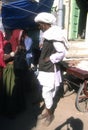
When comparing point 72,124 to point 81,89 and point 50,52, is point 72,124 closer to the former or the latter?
point 81,89

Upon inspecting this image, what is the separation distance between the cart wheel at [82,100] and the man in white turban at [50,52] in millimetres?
711

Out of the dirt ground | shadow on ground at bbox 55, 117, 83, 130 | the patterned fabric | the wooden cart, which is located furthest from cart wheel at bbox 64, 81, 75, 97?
the patterned fabric

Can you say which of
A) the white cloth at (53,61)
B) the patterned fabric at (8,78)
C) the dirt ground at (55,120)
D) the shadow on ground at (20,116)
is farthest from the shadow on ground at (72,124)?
the patterned fabric at (8,78)

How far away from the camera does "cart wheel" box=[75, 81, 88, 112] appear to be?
21.0 feet

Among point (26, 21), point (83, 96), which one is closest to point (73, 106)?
point (83, 96)

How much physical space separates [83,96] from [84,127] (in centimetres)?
87

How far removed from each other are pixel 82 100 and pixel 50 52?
1.45 meters

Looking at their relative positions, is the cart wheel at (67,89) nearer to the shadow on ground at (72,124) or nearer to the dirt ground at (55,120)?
the dirt ground at (55,120)

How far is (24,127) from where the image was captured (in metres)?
5.77

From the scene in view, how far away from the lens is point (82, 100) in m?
6.56

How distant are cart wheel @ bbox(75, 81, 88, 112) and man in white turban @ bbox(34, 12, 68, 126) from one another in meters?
0.71

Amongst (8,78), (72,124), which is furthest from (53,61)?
(72,124)

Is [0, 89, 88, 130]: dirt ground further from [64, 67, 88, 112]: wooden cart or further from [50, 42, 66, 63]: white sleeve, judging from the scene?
[50, 42, 66, 63]: white sleeve

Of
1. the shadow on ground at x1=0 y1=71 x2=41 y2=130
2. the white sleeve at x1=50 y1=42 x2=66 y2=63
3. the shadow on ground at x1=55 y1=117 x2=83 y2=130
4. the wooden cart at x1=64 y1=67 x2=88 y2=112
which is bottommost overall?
the shadow on ground at x1=55 y1=117 x2=83 y2=130
